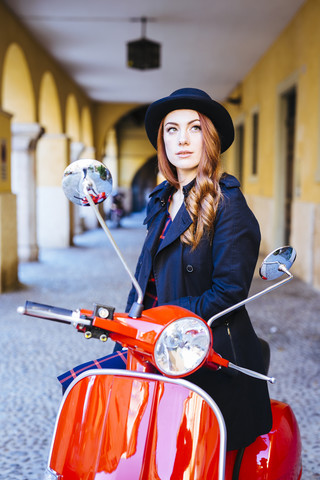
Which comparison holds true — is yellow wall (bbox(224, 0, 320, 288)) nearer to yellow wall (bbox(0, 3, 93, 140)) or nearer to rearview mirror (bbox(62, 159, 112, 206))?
yellow wall (bbox(0, 3, 93, 140))

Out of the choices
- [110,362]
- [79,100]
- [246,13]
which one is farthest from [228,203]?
[79,100]

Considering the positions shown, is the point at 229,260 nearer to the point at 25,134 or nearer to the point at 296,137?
the point at 296,137

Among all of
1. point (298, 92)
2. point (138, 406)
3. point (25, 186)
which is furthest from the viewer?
point (25, 186)

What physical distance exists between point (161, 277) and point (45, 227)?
34.2ft

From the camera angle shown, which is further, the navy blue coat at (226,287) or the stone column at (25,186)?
the stone column at (25,186)

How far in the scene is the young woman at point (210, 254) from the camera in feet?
4.93

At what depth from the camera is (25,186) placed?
9.31m

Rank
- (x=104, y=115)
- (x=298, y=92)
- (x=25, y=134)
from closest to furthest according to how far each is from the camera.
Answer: (x=298, y=92), (x=25, y=134), (x=104, y=115)

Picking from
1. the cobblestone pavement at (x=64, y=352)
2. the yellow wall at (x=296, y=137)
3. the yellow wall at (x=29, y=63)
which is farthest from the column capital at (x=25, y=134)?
the yellow wall at (x=296, y=137)

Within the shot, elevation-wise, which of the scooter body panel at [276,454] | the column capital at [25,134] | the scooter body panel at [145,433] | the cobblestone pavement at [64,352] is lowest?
the cobblestone pavement at [64,352]

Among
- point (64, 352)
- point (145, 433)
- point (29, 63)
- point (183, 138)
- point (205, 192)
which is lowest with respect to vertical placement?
point (64, 352)

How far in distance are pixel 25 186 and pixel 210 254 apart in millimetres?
8153

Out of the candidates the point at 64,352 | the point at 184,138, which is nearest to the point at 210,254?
the point at 184,138

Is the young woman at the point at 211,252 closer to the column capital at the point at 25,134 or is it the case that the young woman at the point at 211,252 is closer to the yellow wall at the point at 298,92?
the yellow wall at the point at 298,92
